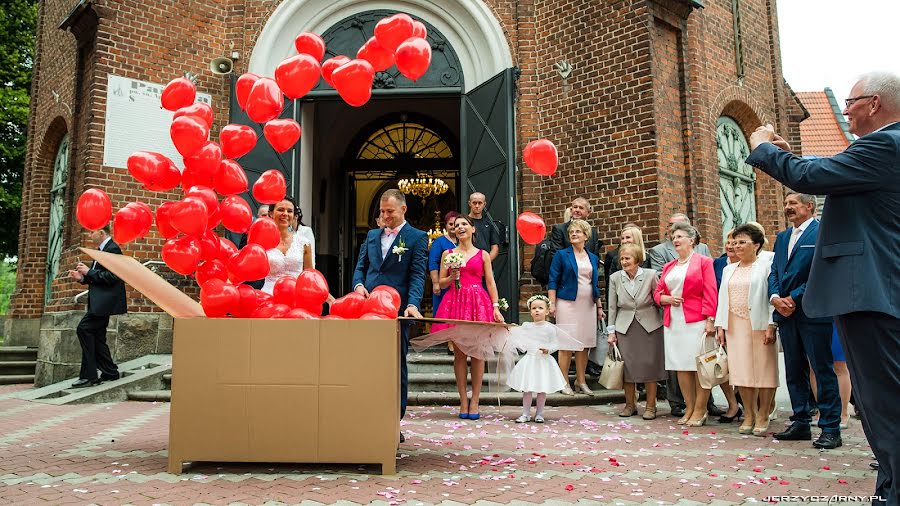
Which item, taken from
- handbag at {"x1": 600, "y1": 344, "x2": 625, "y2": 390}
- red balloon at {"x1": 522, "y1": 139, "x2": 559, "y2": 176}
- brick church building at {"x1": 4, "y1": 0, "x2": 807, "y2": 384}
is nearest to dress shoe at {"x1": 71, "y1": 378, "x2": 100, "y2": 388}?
brick church building at {"x1": 4, "y1": 0, "x2": 807, "y2": 384}

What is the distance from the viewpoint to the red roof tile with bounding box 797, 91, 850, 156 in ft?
73.7

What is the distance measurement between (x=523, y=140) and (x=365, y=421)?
246 inches

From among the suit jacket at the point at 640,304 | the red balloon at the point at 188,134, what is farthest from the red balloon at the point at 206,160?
the suit jacket at the point at 640,304

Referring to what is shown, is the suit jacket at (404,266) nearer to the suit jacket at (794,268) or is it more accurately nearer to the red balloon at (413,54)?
the red balloon at (413,54)

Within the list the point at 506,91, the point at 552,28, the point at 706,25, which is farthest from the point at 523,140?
the point at 706,25

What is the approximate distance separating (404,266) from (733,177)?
7.27m

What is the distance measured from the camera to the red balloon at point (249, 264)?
4230mm

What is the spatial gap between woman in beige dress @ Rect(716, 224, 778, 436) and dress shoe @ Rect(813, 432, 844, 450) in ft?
1.97

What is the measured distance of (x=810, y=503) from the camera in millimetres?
3289

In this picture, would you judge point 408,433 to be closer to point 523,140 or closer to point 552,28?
point 523,140

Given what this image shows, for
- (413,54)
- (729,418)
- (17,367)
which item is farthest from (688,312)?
(17,367)

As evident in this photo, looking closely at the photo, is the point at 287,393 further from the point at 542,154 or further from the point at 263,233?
the point at 542,154

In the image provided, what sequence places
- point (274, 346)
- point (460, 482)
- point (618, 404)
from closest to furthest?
1. point (460, 482)
2. point (274, 346)
3. point (618, 404)

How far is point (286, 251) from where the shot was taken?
5375 millimetres
